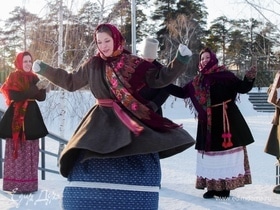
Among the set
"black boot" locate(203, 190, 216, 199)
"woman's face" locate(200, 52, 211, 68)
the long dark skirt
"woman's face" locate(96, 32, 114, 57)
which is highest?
"woman's face" locate(96, 32, 114, 57)

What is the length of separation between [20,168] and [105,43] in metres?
2.14

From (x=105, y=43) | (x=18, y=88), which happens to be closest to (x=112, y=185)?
(x=105, y=43)

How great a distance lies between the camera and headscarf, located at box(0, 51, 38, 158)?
410cm

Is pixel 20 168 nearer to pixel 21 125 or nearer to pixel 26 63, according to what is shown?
pixel 21 125

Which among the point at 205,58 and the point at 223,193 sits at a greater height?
the point at 205,58

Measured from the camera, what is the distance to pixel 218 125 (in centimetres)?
398

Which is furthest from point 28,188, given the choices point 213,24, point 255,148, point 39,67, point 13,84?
point 213,24

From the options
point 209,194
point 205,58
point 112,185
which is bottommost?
point 209,194

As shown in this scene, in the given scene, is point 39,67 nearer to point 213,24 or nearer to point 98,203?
point 98,203

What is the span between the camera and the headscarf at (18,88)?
410 centimetres

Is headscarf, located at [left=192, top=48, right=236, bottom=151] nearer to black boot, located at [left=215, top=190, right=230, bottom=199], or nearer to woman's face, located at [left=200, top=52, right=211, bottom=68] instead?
woman's face, located at [left=200, top=52, right=211, bottom=68]

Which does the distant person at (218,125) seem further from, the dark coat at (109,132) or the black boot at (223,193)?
the dark coat at (109,132)

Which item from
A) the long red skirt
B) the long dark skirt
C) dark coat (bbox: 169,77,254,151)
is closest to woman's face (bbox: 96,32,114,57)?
the long dark skirt

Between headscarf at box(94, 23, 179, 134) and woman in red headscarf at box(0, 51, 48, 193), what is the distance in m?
1.70
